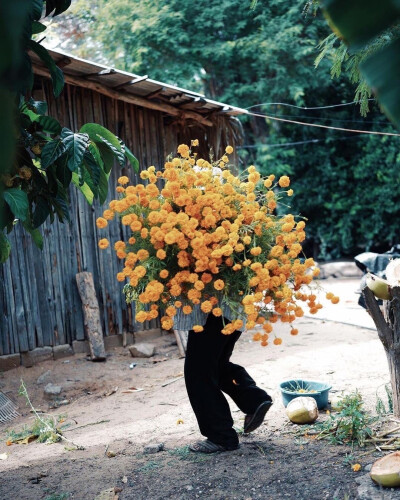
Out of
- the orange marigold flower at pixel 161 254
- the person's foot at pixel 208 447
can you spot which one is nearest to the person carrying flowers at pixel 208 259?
the orange marigold flower at pixel 161 254

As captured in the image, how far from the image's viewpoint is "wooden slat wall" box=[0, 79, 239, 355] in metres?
6.03

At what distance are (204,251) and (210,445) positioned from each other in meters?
1.37

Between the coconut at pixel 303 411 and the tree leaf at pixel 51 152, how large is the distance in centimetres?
244

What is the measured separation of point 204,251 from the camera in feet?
9.01

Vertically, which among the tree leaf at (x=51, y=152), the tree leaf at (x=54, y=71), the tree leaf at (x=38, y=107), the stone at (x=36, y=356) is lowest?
the stone at (x=36, y=356)

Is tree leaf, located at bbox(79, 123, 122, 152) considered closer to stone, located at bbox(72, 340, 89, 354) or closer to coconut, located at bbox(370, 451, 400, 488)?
coconut, located at bbox(370, 451, 400, 488)

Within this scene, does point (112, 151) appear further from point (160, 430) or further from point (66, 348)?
point (66, 348)

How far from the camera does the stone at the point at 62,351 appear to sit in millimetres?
6324

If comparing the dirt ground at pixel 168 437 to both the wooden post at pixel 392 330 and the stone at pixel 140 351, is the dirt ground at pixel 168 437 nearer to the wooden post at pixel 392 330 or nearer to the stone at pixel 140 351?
the stone at pixel 140 351

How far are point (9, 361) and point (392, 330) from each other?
393 cm

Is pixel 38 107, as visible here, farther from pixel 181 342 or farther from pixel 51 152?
pixel 181 342

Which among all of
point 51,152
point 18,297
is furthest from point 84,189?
point 18,297

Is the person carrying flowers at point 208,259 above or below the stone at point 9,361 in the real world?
above

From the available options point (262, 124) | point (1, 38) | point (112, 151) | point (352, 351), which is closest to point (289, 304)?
point (112, 151)
